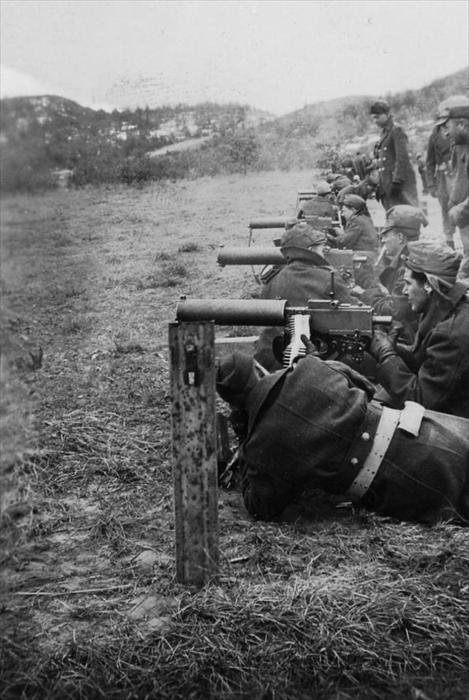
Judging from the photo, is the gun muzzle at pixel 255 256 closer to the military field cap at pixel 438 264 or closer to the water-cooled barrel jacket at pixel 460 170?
the military field cap at pixel 438 264

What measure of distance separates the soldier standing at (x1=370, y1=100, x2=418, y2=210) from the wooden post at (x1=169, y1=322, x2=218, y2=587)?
916 centimetres

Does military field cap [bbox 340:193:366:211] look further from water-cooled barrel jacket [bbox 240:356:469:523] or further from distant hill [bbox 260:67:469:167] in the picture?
distant hill [bbox 260:67:469:167]

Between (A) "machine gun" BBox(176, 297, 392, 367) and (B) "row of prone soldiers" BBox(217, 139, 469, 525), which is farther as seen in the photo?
(A) "machine gun" BBox(176, 297, 392, 367)

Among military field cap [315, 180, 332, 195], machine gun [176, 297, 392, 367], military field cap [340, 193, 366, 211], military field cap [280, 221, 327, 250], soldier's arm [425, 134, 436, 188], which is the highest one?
soldier's arm [425, 134, 436, 188]

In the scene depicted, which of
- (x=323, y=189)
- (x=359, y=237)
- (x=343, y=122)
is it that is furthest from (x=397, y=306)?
(x=343, y=122)

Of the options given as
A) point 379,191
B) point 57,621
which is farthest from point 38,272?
point 57,621

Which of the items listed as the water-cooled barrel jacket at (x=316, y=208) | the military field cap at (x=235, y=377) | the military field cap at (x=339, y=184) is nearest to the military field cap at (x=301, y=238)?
the military field cap at (x=235, y=377)

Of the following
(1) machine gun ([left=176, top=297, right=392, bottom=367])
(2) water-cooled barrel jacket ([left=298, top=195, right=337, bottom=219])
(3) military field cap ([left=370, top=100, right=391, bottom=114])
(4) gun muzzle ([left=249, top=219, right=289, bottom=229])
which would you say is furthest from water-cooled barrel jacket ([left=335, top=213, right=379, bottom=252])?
(1) machine gun ([left=176, top=297, right=392, bottom=367])

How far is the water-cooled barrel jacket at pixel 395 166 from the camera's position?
441 inches

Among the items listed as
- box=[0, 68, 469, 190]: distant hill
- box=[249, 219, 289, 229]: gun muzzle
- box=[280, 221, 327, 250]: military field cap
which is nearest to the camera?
box=[0, 68, 469, 190]: distant hill

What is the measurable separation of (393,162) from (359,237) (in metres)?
2.96

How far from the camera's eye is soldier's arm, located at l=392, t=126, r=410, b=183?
11.2 meters

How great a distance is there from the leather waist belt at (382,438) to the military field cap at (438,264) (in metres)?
1.23

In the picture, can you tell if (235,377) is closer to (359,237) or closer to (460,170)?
(359,237)
